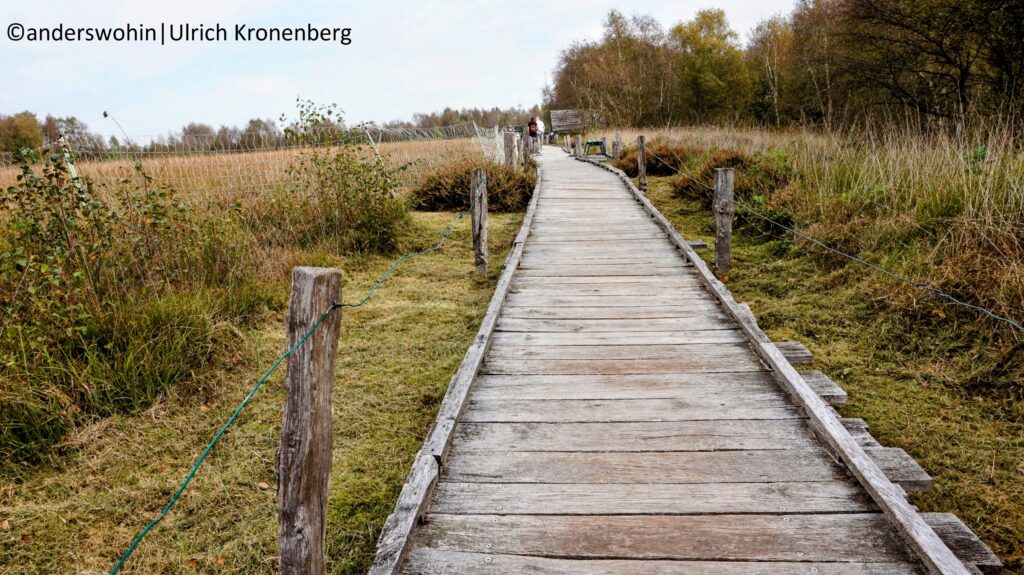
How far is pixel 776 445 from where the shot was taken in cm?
280

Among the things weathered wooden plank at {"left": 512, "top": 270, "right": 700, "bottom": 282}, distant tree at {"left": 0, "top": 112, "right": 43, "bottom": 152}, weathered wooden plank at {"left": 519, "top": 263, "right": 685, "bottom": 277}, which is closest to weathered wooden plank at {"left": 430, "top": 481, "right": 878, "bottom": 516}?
weathered wooden plank at {"left": 512, "top": 270, "right": 700, "bottom": 282}

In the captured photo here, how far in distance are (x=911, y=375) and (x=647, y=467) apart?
2755 millimetres

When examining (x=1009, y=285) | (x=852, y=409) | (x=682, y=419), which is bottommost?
(x=852, y=409)

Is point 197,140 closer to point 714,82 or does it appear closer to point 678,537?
point 678,537

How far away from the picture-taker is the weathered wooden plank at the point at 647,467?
2.58 meters

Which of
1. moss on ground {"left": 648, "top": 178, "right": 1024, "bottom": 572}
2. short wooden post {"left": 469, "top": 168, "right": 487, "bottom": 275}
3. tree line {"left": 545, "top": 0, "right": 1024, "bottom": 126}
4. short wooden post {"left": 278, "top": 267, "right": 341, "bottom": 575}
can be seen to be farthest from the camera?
tree line {"left": 545, "top": 0, "right": 1024, "bottom": 126}

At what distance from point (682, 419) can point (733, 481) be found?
555mm

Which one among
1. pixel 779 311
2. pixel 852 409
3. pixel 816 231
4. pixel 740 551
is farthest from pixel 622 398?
pixel 816 231

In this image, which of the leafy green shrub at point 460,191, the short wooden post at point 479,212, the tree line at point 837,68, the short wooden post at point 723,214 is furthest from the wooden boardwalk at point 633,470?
the leafy green shrub at point 460,191

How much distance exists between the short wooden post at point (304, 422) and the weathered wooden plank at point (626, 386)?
1.69m

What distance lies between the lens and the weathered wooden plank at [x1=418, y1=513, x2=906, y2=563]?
2127mm

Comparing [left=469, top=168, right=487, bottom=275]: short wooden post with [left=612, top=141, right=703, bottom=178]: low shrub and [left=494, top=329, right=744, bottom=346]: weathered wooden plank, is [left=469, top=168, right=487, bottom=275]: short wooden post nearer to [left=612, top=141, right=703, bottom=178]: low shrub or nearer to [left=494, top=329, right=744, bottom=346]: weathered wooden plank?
[left=494, top=329, right=744, bottom=346]: weathered wooden plank

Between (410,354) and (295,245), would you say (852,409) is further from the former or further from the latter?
(295,245)

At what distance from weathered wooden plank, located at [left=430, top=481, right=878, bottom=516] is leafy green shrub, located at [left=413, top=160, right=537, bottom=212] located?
925cm
